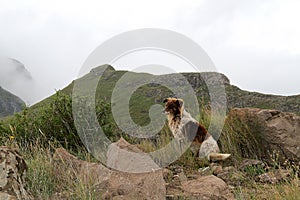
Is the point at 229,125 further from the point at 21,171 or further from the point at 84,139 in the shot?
the point at 21,171

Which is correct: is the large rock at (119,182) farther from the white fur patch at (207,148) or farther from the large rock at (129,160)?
the white fur patch at (207,148)

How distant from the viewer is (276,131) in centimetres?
578

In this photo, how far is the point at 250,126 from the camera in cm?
614

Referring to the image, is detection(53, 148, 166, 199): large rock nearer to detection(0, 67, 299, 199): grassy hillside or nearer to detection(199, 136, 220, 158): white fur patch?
detection(0, 67, 299, 199): grassy hillside

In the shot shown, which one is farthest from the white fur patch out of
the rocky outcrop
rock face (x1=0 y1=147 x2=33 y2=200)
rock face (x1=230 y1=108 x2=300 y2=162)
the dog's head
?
rock face (x1=0 y1=147 x2=33 y2=200)

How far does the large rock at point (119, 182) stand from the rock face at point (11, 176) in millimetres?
510

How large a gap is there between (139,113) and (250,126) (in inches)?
2973

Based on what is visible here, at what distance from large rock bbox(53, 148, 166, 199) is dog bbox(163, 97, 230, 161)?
7.43 feet

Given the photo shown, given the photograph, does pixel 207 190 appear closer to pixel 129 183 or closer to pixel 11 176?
pixel 129 183

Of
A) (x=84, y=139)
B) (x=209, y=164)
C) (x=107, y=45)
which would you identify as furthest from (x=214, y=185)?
(x=84, y=139)

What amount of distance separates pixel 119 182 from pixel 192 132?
117 inches

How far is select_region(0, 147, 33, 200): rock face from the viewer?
304 centimetres

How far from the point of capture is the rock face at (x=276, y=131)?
223 inches

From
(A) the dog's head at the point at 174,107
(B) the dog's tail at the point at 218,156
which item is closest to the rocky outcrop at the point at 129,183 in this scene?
(B) the dog's tail at the point at 218,156
